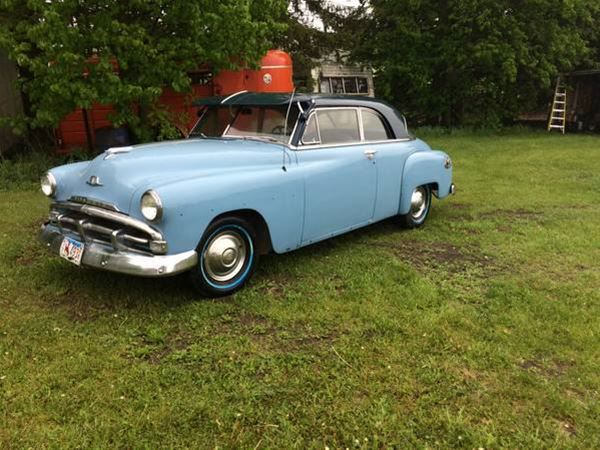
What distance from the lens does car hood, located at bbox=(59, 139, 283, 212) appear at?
3680 millimetres

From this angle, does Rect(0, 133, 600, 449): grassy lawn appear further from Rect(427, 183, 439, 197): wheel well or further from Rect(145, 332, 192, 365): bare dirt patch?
Rect(427, 183, 439, 197): wheel well

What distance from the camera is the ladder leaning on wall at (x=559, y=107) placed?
61.2 feet

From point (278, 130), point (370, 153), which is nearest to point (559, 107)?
point (370, 153)

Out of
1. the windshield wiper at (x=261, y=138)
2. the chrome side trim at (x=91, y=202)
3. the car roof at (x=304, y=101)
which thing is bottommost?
the chrome side trim at (x=91, y=202)

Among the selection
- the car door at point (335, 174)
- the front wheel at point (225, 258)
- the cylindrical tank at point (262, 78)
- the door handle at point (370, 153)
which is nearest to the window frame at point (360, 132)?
the car door at point (335, 174)

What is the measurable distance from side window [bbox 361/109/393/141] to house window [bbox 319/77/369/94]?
1140cm

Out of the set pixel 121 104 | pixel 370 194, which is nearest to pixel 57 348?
pixel 370 194

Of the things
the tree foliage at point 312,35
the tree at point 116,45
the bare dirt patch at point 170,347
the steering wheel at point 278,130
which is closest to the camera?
the bare dirt patch at point 170,347

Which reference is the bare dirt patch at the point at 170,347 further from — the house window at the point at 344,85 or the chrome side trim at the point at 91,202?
the house window at the point at 344,85

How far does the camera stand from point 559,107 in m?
19.1

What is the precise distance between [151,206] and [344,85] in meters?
14.9

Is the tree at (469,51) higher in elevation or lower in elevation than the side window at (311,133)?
higher

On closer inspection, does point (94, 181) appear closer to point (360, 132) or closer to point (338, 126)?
point (338, 126)

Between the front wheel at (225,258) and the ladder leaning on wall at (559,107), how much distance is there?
17677mm
